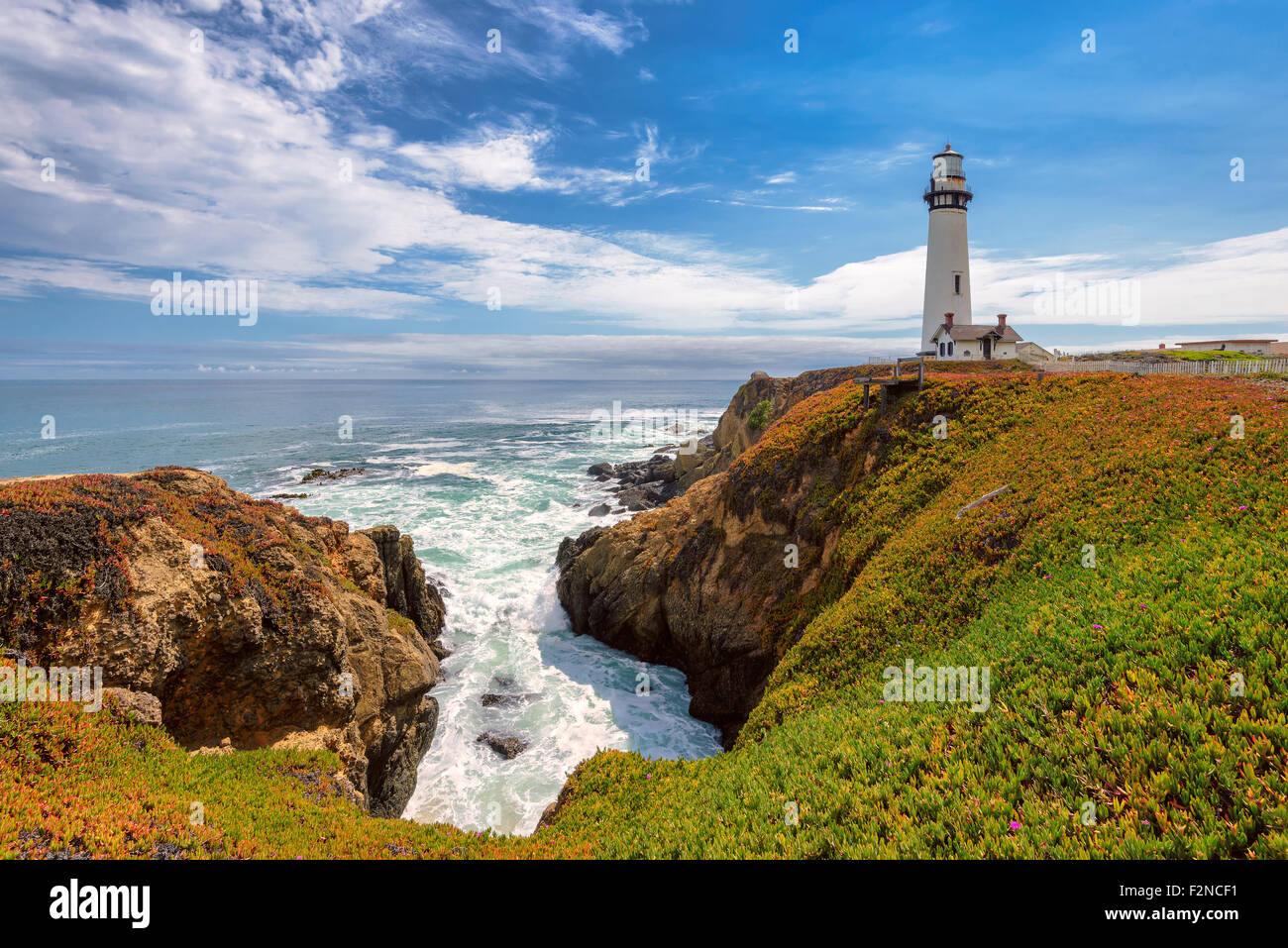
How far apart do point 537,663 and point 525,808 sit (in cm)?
928

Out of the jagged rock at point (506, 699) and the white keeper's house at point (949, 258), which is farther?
the white keeper's house at point (949, 258)

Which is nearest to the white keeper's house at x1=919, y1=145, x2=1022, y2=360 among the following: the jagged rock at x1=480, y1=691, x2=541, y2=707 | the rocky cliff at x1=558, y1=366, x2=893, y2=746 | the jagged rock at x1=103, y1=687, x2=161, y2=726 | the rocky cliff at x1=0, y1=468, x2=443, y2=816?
the rocky cliff at x1=558, y1=366, x2=893, y2=746

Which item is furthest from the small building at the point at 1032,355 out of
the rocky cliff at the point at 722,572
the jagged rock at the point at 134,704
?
the jagged rock at the point at 134,704

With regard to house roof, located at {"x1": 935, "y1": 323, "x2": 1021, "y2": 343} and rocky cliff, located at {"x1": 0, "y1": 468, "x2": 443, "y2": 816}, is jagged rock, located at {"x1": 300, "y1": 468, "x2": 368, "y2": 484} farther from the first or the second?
house roof, located at {"x1": 935, "y1": 323, "x2": 1021, "y2": 343}

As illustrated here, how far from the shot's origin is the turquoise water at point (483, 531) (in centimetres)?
2067

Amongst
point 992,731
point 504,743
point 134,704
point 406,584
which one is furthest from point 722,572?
point 134,704

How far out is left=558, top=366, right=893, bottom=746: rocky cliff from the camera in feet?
74.4

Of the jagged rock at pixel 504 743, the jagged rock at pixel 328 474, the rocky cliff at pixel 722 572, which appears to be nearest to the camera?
the jagged rock at pixel 504 743

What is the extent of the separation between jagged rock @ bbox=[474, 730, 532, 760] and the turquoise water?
0.93ft

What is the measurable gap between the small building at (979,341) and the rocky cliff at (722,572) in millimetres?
16261

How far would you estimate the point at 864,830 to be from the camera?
7590mm

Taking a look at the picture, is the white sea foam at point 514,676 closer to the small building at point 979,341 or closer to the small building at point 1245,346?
the small building at point 979,341

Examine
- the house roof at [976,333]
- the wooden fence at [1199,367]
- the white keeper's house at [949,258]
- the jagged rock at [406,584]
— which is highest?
the white keeper's house at [949,258]
